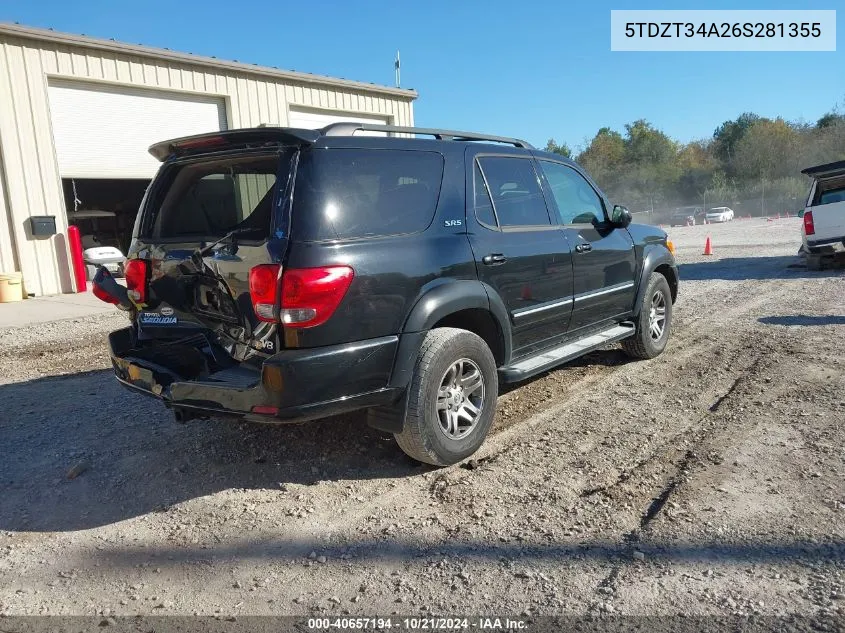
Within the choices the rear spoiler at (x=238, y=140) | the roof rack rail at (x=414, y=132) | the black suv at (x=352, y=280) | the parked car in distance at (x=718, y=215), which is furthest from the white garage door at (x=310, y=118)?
the parked car in distance at (x=718, y=215)

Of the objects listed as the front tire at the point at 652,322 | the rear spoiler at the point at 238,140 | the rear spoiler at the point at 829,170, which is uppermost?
the rear spoiler at the point at 238,140

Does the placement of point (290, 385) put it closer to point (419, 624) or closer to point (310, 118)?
point (419, 624)

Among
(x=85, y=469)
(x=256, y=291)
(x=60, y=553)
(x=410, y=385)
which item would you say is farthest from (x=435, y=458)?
(x=85, y=469)

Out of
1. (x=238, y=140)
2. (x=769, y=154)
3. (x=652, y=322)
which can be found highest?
(x=769, y=154)

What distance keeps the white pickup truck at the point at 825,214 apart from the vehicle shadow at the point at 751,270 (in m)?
0.44

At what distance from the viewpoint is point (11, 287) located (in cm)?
1173

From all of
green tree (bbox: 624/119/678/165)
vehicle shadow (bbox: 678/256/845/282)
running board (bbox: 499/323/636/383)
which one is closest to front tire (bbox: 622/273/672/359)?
running board (bbox: 499/323/636/383)

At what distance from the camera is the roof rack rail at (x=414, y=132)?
357 centimetres

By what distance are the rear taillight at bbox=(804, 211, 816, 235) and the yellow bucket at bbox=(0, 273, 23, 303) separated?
47.4 ft

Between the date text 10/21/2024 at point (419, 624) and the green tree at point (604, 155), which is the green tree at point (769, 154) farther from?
the date text 10/21/2024 at point (419, 624)

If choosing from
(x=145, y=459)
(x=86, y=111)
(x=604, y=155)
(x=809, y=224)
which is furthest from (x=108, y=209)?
(x=604, y=155)

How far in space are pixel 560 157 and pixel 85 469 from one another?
4.19 meters

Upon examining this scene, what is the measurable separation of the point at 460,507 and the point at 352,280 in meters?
1.31

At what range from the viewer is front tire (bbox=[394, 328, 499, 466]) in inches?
143
